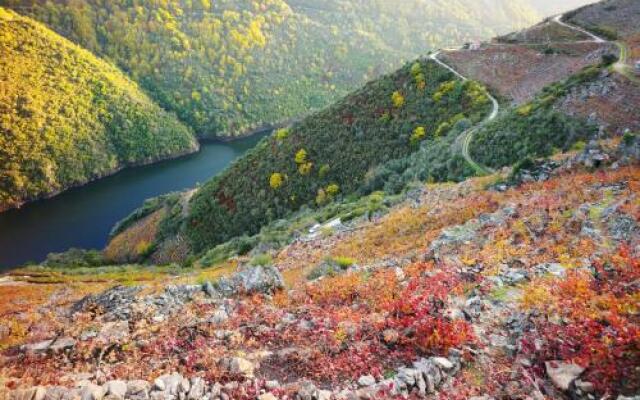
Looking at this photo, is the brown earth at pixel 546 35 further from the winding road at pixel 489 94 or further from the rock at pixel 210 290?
the rock at pixel 210 290

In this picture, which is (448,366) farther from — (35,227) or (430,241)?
(35,227)

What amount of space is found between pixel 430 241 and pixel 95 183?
13107cm

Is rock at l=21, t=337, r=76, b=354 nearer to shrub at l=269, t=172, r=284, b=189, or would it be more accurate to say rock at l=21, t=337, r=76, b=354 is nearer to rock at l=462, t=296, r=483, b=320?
rock at l=462, t=296, r=483, b=320

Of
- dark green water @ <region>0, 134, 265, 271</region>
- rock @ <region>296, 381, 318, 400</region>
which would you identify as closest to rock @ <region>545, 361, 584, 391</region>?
rock @ <region>296, 381, 318, 400</region>

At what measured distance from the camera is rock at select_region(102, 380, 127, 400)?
34.0 feet

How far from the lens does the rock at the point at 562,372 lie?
32.1 feet

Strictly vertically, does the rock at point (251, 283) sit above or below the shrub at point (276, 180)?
above

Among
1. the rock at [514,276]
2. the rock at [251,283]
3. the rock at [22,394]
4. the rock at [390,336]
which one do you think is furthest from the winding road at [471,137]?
the rock at [22,394]

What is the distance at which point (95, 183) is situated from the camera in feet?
435

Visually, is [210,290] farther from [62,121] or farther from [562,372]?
[62,121]

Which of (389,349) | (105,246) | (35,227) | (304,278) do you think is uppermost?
(389,349)

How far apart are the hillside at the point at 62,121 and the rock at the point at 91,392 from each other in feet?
413

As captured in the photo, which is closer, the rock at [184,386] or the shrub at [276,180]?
the rock at [184,386]

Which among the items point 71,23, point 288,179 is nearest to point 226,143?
point 71,23
